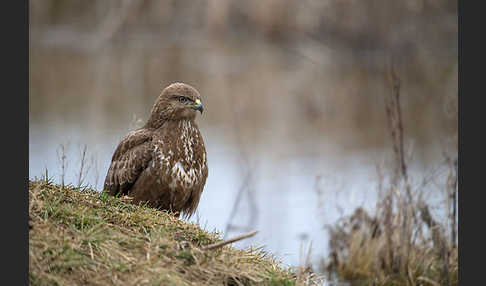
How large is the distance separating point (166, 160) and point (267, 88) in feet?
41.7

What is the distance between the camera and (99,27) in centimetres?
2234

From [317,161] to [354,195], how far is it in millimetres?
3781

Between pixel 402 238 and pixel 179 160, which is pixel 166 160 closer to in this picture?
pixel 179 160

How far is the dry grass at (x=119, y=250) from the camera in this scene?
4055 millimetres

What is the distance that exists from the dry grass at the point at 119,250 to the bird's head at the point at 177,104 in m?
1.38

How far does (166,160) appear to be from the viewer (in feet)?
19.9

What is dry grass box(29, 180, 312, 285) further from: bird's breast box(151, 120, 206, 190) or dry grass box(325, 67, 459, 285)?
dry grass box(325, 67, 459, 285)

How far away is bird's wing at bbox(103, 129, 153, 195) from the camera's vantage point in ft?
20.0

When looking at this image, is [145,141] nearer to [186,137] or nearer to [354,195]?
[186,137]

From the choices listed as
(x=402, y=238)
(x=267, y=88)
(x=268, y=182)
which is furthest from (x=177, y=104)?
(x=267, y=88)

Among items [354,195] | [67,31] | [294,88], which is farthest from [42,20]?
[354,195]

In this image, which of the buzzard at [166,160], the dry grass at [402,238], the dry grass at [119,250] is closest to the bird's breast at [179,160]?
the buzzard at [166,160]

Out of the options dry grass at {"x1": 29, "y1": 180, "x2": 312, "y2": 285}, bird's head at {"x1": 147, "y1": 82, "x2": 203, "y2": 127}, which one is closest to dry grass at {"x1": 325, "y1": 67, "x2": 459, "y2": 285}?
bird's head at {"x1": 147, "y1": 82, "x2": 203, "y2": 127}

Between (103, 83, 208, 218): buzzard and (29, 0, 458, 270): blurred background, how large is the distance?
2.39m
